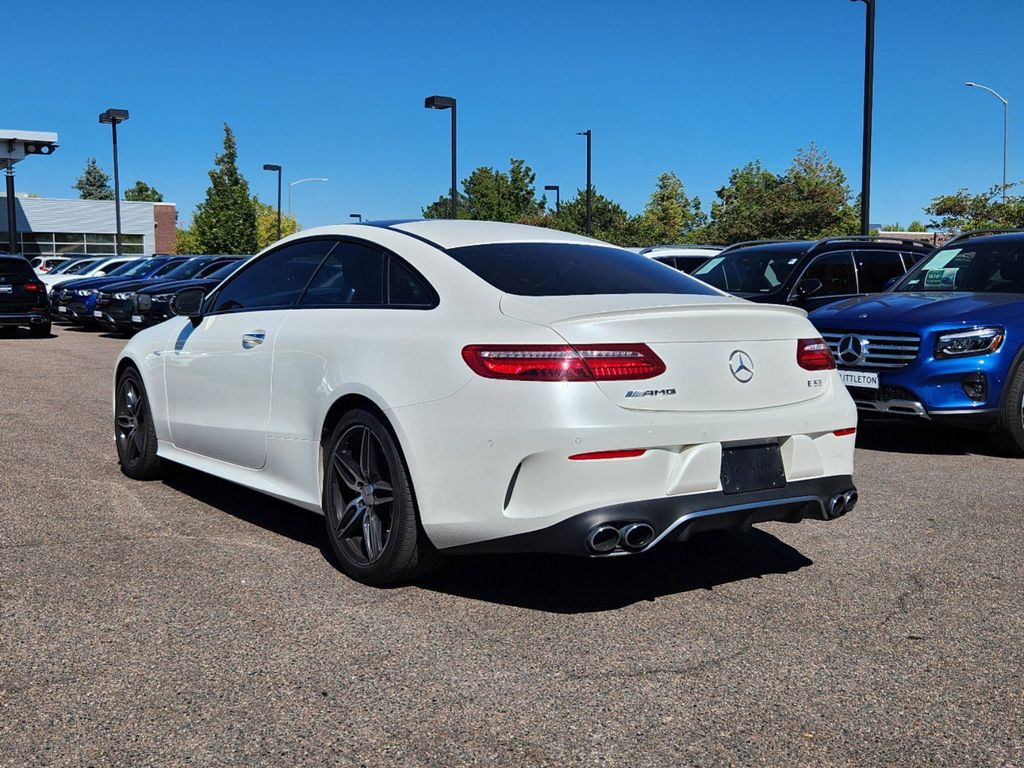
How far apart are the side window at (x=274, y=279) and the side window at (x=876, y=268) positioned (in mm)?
7888

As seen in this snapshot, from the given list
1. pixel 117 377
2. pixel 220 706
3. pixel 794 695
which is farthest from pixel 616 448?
pixel 117 377

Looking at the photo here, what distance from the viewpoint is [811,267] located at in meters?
11.5

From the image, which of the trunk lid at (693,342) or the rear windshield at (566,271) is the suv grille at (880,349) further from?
the trunk lid at (693,342)

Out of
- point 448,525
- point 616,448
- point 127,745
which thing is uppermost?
point 616,448

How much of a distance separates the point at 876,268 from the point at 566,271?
8.28 meters

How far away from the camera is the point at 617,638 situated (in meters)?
4.02

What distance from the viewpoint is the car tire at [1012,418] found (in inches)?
313

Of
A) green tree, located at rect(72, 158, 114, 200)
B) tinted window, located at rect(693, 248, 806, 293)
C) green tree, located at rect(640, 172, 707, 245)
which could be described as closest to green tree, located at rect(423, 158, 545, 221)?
green tree, located at rect(640, 172, 707, 245)

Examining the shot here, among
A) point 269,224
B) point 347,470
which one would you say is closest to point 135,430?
point 347,470

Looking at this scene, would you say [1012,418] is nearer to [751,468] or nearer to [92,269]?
[751,468]

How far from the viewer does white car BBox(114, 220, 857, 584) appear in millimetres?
3973

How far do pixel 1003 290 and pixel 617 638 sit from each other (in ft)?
20.6

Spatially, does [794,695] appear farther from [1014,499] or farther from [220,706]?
[1014,499]

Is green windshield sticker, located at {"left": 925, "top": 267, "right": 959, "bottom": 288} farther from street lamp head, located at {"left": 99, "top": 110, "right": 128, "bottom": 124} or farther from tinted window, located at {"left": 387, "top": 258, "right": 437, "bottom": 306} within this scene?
street lamp head, located at {"left": 99, "top": 110, "right": 128, "bottom": 124}
